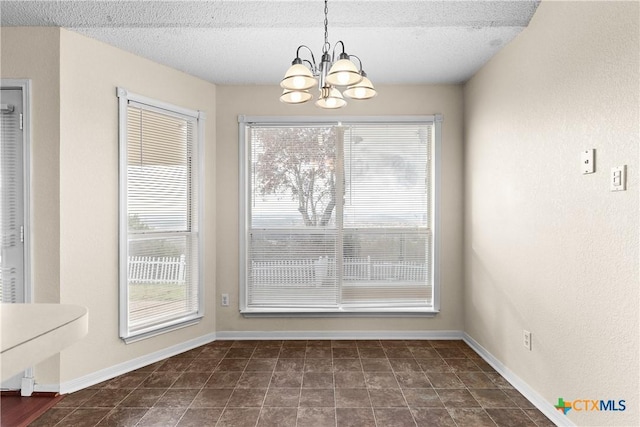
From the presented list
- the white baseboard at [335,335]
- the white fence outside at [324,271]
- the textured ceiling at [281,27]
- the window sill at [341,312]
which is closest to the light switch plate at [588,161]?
the textured ceiling at [281,27]

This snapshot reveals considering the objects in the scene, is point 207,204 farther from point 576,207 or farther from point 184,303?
point 576,207

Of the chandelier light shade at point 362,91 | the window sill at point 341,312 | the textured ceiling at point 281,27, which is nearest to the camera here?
the chandelier light shade at point 362,91

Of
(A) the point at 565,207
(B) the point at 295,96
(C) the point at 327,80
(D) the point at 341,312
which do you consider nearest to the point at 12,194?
(B) the point at 295,96

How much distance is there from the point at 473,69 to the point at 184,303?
345cm

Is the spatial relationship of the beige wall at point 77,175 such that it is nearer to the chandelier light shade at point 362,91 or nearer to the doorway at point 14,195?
the doorway at point 14,195

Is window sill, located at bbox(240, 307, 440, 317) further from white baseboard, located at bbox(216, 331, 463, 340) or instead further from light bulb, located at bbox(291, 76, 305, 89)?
light bulb, located at bbox(291, 76, 305, 89)

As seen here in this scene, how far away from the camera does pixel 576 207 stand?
1966 mm

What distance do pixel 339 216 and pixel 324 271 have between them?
58 centimetres

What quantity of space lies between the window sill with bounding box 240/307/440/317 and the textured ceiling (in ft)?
7.69

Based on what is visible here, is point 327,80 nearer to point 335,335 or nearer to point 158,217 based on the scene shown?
point 158,217

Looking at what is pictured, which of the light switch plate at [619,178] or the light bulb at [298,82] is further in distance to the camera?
the light bulb at [298,82]

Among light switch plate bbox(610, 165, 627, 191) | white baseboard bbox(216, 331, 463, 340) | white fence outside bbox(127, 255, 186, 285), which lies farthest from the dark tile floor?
light switch plate bbox(610, 165, 627, 191)

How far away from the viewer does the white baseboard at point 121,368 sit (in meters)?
2.48

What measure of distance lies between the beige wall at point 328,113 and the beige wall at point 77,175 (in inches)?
33.6
